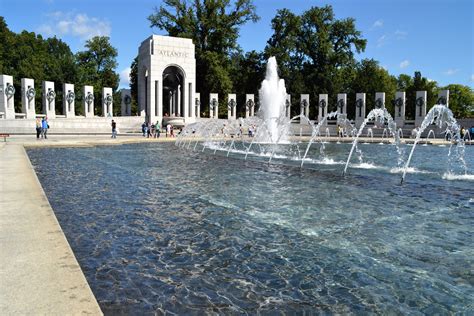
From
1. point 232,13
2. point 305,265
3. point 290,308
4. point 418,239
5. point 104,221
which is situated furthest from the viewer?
point 232,13

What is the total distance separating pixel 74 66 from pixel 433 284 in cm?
6715

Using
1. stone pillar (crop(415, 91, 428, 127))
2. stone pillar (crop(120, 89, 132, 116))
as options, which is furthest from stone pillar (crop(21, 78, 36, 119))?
stone pillar (crop(415, 91, 428, 127))

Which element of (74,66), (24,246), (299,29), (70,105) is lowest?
(24,246)

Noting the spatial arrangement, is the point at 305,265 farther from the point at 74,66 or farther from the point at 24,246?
the point at 74,66

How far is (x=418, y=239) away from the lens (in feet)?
19.4

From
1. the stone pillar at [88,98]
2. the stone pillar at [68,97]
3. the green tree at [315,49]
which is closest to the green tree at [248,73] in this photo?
the green tree at [315,49]

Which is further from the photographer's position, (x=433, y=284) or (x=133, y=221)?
(x=133, y=221)

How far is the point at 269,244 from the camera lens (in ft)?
18.5

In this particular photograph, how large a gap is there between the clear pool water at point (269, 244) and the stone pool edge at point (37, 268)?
38 cm

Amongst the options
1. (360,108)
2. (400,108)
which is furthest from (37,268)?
(360,108)

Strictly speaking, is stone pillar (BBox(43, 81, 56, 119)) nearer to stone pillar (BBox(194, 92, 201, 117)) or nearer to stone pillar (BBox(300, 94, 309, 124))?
stone pillar (BBox(194, 92, 201, 117))

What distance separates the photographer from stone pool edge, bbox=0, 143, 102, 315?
3.13 metres

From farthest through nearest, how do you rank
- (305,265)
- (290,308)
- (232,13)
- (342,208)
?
(232,13) → (342,208) → (305,265) → (290,308)

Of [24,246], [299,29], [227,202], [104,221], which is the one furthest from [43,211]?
[299,29]
